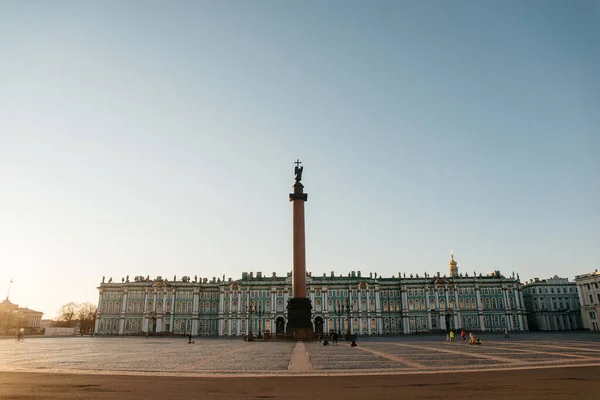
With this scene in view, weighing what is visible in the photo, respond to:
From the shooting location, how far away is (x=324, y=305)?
94.9 meters

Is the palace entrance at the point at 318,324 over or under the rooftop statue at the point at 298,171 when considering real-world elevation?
under

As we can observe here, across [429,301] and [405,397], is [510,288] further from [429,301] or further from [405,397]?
[405,397]

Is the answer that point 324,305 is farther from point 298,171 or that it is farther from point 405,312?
point 298,171

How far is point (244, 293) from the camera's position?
95.8 meters

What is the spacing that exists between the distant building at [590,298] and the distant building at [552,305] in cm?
1449

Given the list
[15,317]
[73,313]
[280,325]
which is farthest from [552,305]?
[15,317]

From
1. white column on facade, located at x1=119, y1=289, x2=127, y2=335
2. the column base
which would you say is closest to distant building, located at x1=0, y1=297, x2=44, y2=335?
white column on facade, located at x1=119, y1=289, x2=127, y2=335

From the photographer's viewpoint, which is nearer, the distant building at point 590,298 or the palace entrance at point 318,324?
the distant building at point 590,298

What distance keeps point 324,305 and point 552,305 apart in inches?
2386

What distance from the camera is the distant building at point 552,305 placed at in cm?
10538

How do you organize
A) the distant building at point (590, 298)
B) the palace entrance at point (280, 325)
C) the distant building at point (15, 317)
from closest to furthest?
1. the distant building at point (590, 298)
2. the palace entrance at point (280, 325)
3. the distant building at point (15, 317)

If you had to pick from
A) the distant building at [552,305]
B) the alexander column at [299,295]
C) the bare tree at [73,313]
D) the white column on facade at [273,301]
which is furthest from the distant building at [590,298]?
the bare tree at [73,313]

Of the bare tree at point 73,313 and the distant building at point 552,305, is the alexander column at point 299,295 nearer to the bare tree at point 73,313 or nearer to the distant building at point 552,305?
the distant building at point 552,305

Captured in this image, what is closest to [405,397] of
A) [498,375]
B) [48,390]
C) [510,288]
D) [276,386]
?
[276,386]
